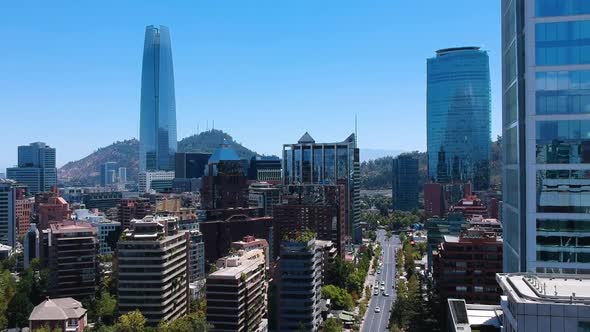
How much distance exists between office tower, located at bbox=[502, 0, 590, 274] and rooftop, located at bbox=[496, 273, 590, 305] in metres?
8.78

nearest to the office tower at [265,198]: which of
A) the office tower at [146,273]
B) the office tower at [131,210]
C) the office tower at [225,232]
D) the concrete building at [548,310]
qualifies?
the office tower at [225,232]

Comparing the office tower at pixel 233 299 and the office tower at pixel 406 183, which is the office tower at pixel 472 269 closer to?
the office tower at pixel 233 299

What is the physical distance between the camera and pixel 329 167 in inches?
5581

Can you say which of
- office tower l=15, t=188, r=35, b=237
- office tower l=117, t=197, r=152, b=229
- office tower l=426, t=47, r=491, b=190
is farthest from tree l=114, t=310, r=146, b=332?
office tower l=426, t=47, r=491, b=190

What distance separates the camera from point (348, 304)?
3002 inches

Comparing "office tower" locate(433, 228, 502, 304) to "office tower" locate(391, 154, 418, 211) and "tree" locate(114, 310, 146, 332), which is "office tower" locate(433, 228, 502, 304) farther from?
"office tower" locate(391, 154, 418, 211)

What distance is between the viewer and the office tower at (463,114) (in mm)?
183000

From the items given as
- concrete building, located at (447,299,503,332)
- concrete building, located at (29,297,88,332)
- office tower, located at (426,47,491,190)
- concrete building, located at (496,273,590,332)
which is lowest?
concrete building, located at (29,297,88,332)

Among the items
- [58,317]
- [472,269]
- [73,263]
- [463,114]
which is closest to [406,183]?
[463,114]

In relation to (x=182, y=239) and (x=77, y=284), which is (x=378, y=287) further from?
(x=77, y=284)

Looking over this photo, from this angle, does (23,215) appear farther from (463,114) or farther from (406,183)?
(463,114)

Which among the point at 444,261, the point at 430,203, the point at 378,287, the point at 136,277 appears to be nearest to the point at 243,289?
the point at 136,277

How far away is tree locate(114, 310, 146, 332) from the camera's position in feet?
170

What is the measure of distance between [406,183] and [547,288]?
597ft
